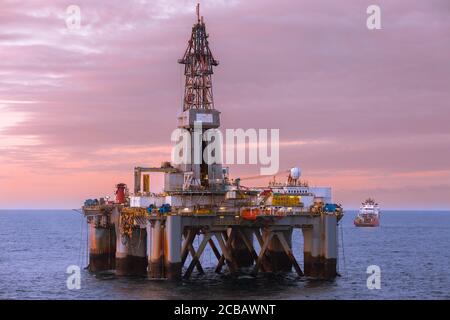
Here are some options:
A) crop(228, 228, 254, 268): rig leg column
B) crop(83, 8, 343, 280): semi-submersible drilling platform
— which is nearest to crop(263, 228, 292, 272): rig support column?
crop(83, 8, 343, 280): semi-submersible drilling platform

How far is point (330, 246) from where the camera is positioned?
6794cm

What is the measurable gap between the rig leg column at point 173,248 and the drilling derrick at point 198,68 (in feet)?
55.9

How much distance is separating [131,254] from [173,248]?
1081 centimetres

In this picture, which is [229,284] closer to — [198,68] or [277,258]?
[277,258]

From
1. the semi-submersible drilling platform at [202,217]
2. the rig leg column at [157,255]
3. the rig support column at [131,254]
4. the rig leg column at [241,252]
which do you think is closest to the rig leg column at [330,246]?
the semi-submersible drilling platform at [202,217]

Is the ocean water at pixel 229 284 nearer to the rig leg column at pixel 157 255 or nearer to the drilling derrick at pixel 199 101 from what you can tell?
the rig leg column at pixel 157 255

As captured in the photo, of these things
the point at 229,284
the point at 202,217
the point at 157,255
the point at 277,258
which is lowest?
the point at 229,284

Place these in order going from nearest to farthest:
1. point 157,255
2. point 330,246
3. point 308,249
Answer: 1. point 157,255
2. point 330,246
3. point 308,249

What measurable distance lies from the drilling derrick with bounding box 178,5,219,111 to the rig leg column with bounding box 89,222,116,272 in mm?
16811

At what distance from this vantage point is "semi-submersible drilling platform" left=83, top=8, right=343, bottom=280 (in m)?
67.4

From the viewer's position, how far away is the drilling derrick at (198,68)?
78.3 meters

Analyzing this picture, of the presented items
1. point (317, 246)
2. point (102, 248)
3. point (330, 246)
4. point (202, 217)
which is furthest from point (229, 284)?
point (102, 248)

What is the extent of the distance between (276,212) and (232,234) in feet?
36.2

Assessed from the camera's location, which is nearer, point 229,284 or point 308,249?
point 229,284
